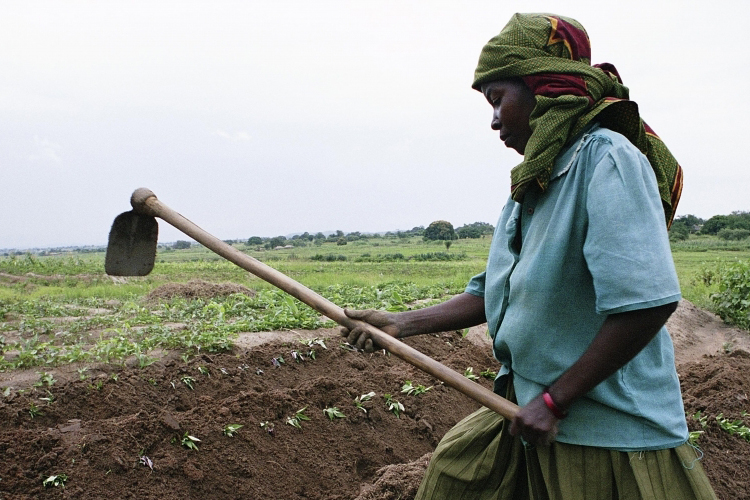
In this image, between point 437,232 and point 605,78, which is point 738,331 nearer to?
point 605,78

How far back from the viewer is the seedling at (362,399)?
382 centimetres

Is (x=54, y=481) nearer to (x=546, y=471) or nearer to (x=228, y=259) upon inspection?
(x=228, y=259)

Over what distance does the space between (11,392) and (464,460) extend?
2.80m

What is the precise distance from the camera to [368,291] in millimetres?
7750

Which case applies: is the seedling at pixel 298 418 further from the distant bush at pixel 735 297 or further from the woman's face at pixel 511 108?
the distant bush at pixel 735 297

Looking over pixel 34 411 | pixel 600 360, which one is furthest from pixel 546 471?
pixel 34 411

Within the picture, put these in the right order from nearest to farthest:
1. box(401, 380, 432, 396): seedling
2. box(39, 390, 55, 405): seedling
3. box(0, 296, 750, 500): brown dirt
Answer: box(0, 296, 750, 500): brown dirt → box(39, 390, 55, 405): seedling → box(401, 380, 432, 396): seedling

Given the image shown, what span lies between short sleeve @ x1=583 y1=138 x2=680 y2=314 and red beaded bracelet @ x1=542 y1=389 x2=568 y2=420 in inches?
11.4

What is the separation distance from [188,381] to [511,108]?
282 centimetres

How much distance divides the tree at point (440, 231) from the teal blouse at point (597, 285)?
37.6m

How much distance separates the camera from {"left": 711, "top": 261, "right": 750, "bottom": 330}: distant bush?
8.38 meters

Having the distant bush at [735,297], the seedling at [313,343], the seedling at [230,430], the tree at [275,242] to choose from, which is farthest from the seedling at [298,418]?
the tree at [275,242]

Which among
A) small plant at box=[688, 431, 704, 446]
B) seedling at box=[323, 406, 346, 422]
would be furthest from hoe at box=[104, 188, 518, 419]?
small plant at box=[688, 431, 704, 446]

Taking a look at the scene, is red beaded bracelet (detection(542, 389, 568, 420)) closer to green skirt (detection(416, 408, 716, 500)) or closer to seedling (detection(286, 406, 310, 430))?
green skirt (detection(416, 408, 716, 500))
